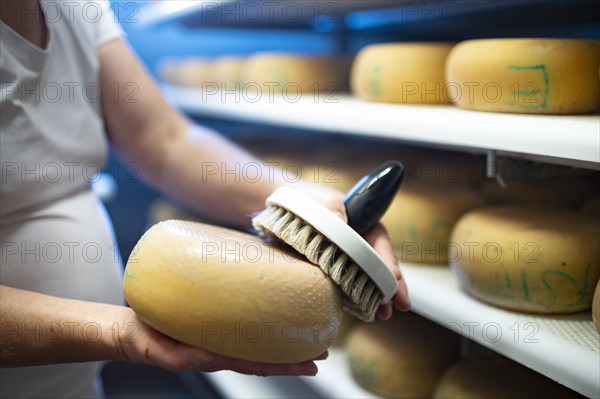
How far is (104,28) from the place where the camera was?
2.71 ft

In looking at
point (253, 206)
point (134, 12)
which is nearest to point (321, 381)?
point (253, 206)

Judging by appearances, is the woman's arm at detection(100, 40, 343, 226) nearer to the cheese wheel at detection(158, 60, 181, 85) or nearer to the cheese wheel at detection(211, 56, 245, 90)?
the cheese wheel at detection(211, 56, 245, 90)

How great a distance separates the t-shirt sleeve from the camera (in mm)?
820

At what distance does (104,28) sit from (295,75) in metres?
0.53

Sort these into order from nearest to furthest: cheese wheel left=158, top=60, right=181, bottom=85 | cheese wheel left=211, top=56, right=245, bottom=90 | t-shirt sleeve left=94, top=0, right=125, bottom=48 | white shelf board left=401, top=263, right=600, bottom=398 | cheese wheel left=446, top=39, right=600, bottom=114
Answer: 1. white shelf board left=401, top=263, right=600, bottom=398
2. cheese wheel left=446, top=39, right=600, bottom=114
3. t-shirt sleeve left=94, top=0, right=125, bottom=48
4. cheese wheel left=211, top=56, right=245, bottom=90
5. cheese wheel left=158, top=60, right=181, bottom=85

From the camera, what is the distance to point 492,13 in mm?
1286

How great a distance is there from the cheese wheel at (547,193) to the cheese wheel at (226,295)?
533mm

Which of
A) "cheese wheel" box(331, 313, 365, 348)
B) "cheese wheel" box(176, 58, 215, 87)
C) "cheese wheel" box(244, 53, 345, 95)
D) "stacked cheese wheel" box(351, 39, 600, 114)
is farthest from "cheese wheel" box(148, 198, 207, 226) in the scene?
"stacked cheese wheel" box(351, 39, 600, 114)

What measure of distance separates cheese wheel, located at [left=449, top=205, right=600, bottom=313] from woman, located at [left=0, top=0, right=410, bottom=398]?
14 cm

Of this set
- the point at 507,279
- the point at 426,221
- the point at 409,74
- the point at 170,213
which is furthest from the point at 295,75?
the point at 507,279

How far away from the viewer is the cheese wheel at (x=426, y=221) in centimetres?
94

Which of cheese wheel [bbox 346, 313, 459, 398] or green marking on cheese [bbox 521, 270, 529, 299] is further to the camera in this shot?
cheese wheel [bbox 346, 313, 459, 398]

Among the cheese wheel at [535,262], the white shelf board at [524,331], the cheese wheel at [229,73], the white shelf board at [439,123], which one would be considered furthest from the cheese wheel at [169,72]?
the cheese wheel at [535,262]

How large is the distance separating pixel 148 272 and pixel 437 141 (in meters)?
0.42
